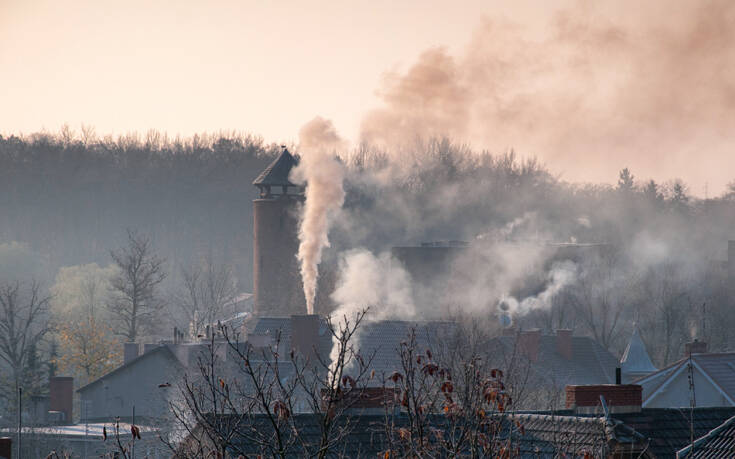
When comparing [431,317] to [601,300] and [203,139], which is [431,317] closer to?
[601,300]

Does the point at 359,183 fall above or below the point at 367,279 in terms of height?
above

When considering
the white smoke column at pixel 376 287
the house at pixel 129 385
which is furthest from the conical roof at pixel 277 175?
the house at pixel 129 385

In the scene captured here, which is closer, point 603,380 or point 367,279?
point 603,380

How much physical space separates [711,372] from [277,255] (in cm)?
3366

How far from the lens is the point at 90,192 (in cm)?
10688

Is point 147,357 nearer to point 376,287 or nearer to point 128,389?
point 128,389

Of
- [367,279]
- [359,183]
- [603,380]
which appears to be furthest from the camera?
[359,183]

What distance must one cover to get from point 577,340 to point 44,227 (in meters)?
63.4

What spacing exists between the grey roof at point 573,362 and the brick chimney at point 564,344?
5.2 inches

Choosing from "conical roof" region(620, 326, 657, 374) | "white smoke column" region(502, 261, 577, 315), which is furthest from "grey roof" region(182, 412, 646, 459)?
"white smoke column" region(502, 261, 577, 315)

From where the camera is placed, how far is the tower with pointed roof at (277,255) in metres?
63.9

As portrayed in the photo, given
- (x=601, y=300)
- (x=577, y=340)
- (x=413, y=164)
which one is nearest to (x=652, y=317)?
(x=601, y=300)

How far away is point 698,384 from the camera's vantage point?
110 feet

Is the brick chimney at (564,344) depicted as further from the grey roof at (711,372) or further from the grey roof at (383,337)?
the grey roof at (711,372)
